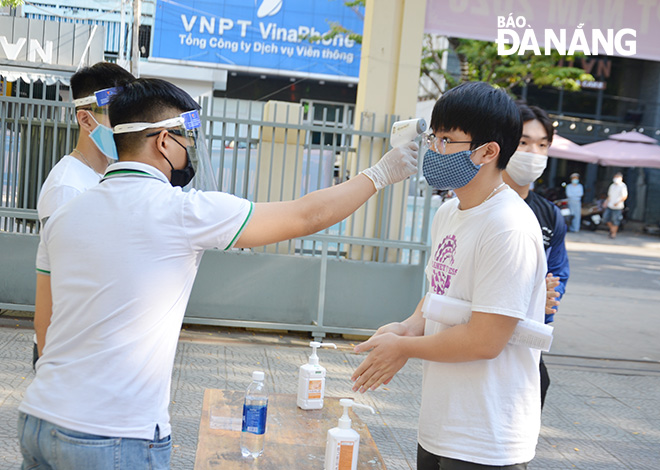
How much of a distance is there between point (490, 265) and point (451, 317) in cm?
23

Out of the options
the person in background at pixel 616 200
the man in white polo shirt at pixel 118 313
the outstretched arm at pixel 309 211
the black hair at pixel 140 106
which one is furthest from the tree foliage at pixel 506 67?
the man in white polo shirt at pixel 118 313

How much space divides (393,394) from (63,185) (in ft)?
12.6

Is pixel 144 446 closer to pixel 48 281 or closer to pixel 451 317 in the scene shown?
pixel 48 281

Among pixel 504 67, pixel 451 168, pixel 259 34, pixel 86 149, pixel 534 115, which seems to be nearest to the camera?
pixel 451 168

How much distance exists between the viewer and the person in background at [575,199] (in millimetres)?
22234

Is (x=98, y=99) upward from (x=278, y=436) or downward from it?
upward

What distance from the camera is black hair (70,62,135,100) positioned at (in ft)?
11.0

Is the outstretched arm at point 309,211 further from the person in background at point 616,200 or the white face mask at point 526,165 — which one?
the person in background at point 616,200

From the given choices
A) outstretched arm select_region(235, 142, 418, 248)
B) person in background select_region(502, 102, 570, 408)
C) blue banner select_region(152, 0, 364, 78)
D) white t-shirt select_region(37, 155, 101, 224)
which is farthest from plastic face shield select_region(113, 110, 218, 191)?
blue banner select_region(152, 0, 364, 78)

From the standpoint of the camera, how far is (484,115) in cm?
235

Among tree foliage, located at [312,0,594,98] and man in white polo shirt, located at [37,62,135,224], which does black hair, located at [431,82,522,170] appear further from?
tree foliage, located at [312,0,594,98]

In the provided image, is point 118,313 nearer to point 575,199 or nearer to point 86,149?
point 86,149

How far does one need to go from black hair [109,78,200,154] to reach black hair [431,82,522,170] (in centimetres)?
90

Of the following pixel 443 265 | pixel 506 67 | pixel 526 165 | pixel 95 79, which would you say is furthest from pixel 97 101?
pixel 506 67
